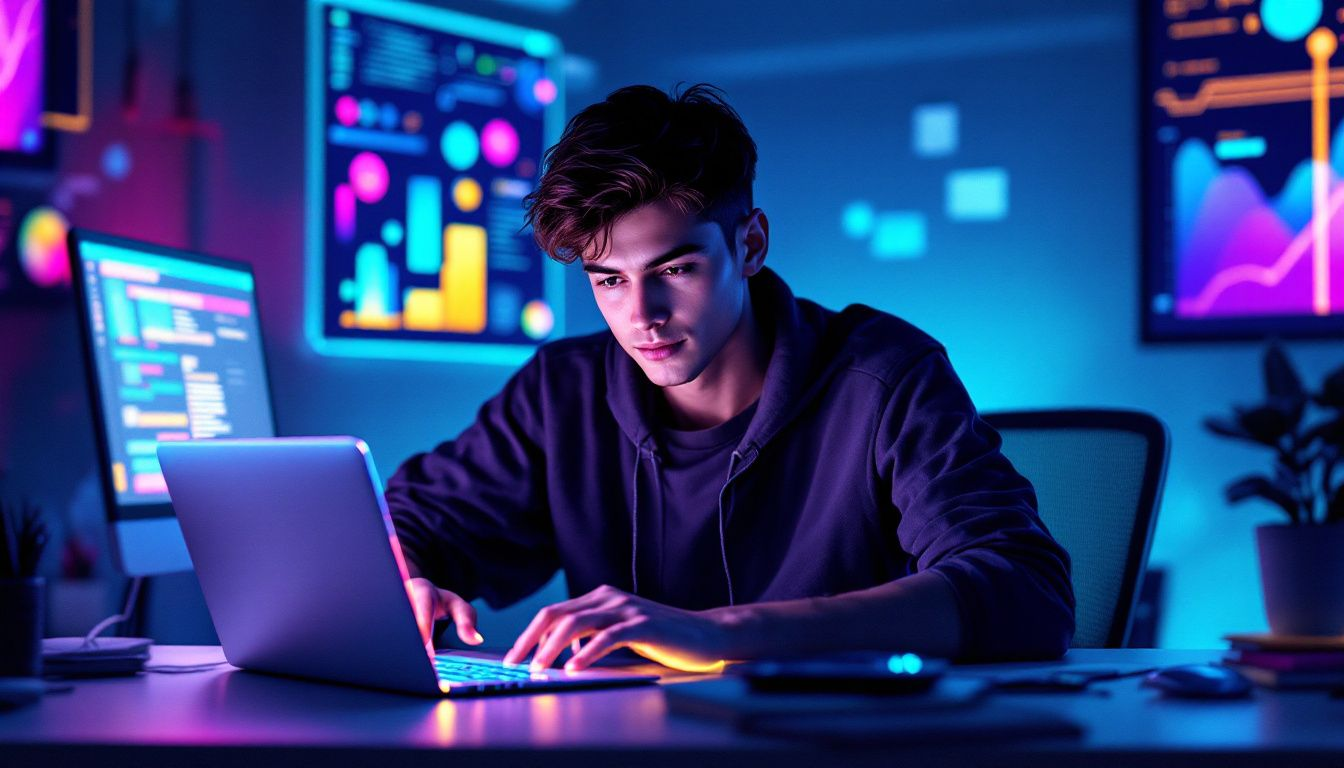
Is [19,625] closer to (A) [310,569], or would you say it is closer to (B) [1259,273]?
(A) [310,569]

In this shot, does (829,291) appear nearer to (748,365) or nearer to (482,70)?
(482,70)

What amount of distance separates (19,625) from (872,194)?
2799mm

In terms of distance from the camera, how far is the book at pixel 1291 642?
1098mm

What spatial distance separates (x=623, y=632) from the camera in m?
1.08

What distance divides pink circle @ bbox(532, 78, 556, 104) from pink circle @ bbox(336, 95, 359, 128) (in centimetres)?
53

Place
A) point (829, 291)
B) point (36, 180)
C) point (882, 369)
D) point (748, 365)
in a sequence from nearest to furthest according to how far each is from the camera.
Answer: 1. point (882, 369)
2. point (748, 365)
3. point (36, 180)
4. point (829, 291)

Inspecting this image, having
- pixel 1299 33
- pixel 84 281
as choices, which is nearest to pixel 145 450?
pixel 84 281

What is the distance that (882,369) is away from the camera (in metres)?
1.66

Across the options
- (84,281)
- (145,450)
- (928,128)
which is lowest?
(145,450)

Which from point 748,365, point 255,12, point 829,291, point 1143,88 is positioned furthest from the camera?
point 829,291

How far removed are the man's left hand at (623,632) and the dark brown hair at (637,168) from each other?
598 mm

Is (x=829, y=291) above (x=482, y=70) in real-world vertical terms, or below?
below

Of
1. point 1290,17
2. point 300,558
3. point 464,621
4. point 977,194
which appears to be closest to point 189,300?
point 464,621

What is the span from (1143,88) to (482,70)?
1.67 metres
